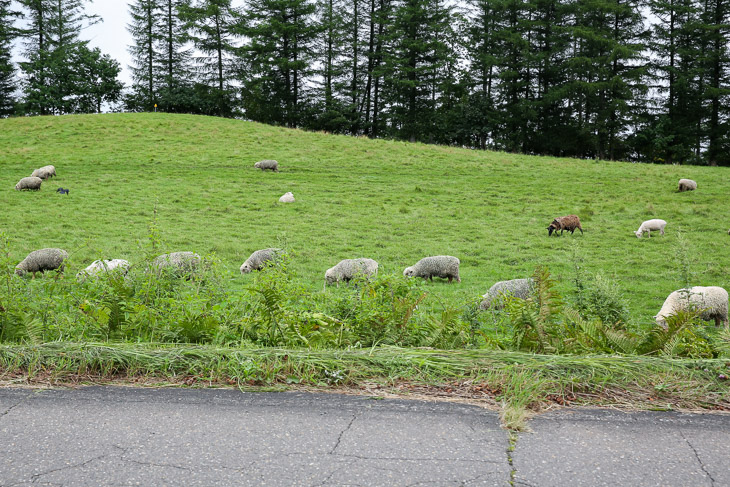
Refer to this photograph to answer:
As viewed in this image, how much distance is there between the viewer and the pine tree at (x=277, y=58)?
60344mm

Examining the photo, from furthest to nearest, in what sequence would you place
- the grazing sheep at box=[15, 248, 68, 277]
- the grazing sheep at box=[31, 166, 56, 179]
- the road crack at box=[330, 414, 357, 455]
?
Answer: the grazing sheep at box=[31, 166, 56, 179] < the grazing sheep at box=[15, 248, 68, 277] < the road crack at box=[330, 414, 357, 455]

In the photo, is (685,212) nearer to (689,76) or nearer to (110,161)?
(110,161)

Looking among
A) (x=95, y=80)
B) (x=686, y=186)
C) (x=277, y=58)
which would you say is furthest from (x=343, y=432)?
(x=95, y=80)

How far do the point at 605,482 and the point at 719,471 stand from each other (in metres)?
0.67

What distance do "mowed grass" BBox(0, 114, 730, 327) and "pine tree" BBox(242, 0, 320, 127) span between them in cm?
1938

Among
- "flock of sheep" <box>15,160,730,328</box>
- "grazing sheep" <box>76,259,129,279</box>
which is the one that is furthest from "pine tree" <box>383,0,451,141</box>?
"grazing sheep" <box>76,259,129,279</box>

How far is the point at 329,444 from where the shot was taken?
3150 mm

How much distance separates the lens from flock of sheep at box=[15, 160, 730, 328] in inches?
262

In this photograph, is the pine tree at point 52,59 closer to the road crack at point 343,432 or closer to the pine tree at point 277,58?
the pine tree at point 277,58

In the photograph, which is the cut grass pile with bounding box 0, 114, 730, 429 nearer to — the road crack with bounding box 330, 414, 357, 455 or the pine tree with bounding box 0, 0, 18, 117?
the road crack with bounding box 330, 414, 357, 455

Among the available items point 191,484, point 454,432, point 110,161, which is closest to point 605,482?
point 454,432

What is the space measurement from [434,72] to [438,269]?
49.5m

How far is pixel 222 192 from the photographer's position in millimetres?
27031

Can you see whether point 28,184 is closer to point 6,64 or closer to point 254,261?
point 254,261
